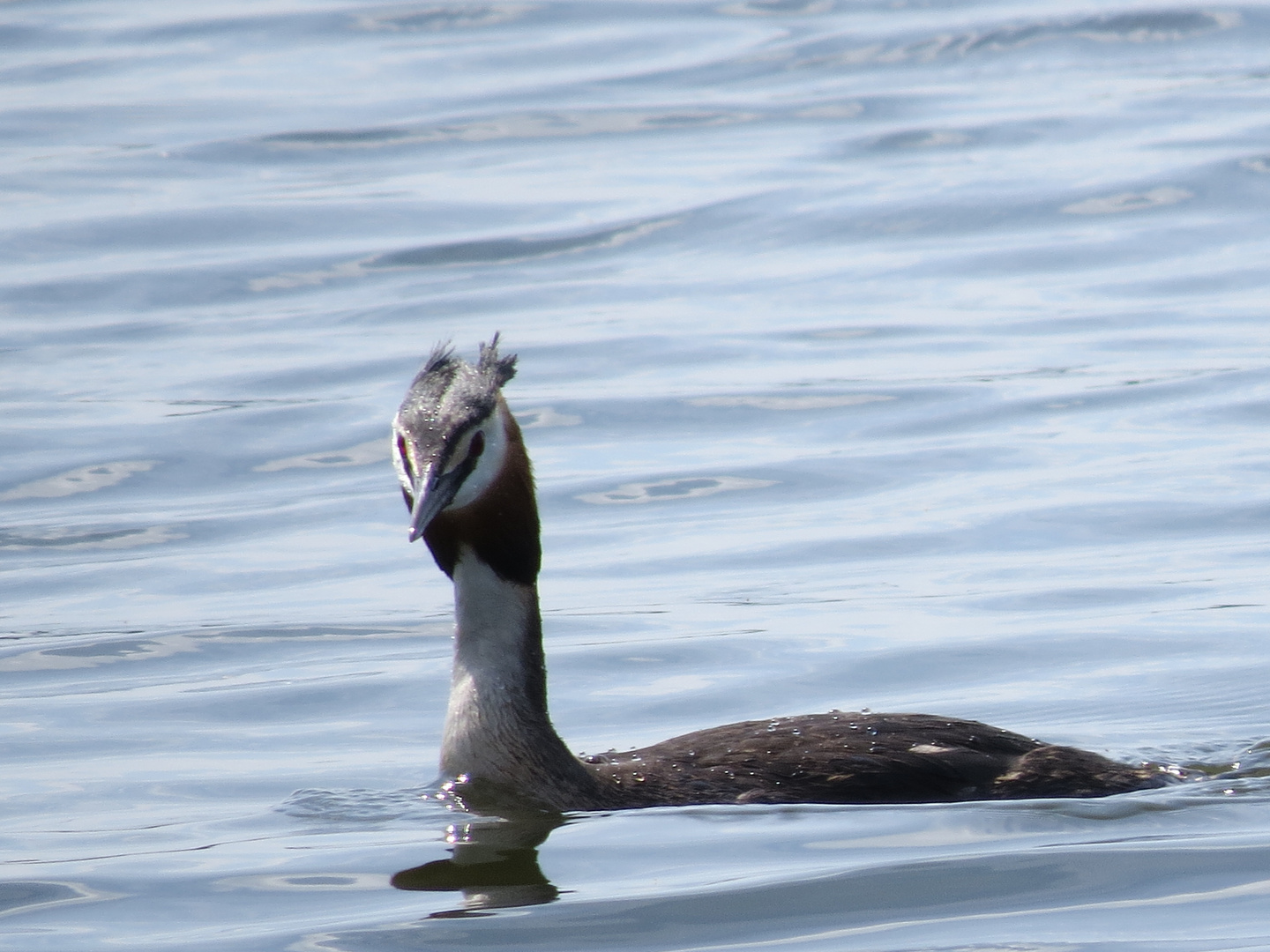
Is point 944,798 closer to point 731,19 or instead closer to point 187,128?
point 187,128

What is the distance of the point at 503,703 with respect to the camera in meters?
7.37

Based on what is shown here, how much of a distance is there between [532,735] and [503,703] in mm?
147

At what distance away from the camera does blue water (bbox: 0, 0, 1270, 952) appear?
6.61 m

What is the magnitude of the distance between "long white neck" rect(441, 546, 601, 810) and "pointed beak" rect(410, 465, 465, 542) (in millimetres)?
396

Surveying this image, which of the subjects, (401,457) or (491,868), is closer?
(491,868)

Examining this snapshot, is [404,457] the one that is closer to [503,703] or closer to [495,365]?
[495,365]

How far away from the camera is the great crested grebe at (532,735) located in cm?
711

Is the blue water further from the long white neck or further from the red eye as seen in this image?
the red eye

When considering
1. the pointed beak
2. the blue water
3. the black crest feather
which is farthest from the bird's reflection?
the black crest feather

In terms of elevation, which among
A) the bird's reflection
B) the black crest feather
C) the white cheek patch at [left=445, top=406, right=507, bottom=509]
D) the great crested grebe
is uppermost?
the black crest feather

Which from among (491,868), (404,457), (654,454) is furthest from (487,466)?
(654,454)

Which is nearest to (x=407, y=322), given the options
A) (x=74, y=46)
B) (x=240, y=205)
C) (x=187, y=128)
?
(x=240, y=205)

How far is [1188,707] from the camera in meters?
8.82

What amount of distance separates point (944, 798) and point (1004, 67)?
22.5m
